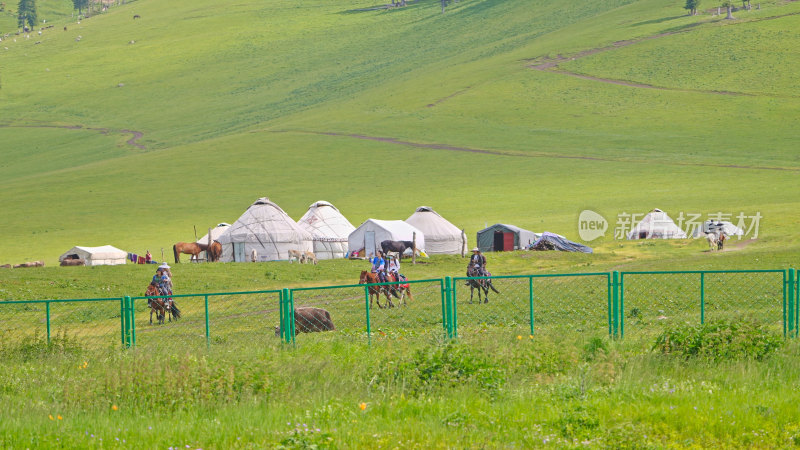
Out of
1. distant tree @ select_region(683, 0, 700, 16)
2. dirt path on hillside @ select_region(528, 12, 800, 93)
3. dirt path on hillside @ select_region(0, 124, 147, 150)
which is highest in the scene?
distant tree @ select_region(683, 0, 700, 16)

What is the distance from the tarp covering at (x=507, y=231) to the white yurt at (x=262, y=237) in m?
10.0

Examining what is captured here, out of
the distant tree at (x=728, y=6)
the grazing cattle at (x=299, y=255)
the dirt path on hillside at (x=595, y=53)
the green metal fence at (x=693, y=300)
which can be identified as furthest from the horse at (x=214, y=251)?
the distant tree at (x=728, y=6)

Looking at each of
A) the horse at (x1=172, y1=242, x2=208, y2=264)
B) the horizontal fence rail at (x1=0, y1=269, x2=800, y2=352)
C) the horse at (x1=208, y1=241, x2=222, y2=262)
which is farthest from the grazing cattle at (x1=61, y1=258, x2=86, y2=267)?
the horizontal fence rail at (x1=0, y1=269, x2=800, y2=352)

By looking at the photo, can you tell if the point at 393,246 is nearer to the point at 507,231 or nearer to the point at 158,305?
the point at 507,231

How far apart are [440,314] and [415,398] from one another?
10.3 metres

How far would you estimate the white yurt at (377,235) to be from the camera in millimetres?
44156

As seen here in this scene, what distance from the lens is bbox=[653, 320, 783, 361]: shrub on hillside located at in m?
11.7

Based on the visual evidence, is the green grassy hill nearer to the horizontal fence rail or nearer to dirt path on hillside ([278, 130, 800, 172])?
dirt path on hillside ([278, 130, 800, 172])

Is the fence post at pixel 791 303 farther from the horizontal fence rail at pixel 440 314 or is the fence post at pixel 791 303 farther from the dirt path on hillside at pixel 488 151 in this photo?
the dirt path on hillside at pixel 488 151

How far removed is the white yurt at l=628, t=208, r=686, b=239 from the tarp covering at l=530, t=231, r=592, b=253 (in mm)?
8232

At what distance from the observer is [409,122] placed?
97250mm

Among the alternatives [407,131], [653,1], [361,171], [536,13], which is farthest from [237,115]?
[653,1]

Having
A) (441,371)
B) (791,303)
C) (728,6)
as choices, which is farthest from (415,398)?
(728,6)

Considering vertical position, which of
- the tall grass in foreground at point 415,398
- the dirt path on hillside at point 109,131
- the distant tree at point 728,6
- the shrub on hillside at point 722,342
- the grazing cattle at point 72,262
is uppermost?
the distant tree at point 728,6
